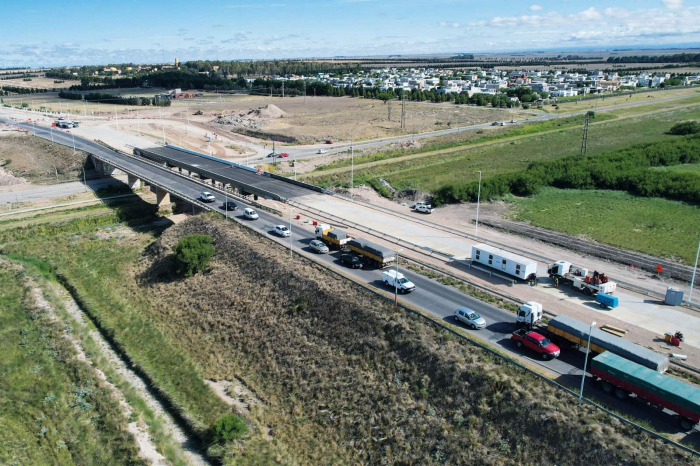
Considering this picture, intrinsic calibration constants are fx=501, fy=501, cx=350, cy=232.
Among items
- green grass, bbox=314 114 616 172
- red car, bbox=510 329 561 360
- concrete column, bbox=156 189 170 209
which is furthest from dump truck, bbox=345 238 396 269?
green grass, bbox=314 114 616 172

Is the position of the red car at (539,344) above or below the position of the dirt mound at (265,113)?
below

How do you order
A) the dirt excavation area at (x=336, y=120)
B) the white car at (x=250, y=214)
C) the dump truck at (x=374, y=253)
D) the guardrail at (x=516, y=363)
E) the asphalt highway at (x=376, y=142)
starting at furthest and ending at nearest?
the dirt excavation area at (x=336, y=120) → the asphalt highway at (x=376, y=142) → the white car at (x=250, y=214) → the dump truck at (x=374, y=253) → the guardrail at (x=516, y=363)

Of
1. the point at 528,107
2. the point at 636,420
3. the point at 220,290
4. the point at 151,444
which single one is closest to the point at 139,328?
the point at 220,290

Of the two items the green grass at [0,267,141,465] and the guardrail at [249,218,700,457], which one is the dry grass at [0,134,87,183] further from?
the guardrail at [249,218,700,457]

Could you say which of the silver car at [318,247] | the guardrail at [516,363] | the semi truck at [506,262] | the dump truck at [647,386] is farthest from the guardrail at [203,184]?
the dump truck at [647,386]

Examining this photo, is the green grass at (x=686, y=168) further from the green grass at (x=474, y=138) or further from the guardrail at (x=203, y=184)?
the guardrail at (x=203, y=184)

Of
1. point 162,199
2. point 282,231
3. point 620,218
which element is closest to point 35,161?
point 162,199

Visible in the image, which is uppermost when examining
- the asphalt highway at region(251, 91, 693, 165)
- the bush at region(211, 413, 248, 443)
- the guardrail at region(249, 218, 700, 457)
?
the asphalt highway at region(251, 91, 693, 165)

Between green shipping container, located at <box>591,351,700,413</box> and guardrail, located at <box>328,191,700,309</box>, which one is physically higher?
green shipping container, located at <box>591,351,700,413</box>
